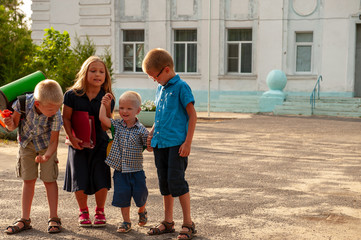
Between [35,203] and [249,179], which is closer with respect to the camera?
[35,203]

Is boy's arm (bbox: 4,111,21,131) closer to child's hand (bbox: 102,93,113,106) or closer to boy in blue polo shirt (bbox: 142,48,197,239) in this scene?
child's hand (bbox: 102,93,113,106)

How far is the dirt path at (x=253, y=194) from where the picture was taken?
507 centimetres

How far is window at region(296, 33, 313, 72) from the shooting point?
2294 cm

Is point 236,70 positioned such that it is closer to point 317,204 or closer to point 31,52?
point 31,52

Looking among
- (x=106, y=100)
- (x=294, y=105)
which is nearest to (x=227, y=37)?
(x=294, y=105)

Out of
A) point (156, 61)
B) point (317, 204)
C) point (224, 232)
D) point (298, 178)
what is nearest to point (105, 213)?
point (224, 232)

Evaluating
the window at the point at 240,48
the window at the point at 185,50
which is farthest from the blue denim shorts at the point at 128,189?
the window at the point at 185,50

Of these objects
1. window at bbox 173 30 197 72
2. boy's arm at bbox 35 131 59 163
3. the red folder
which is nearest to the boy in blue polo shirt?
the red folder

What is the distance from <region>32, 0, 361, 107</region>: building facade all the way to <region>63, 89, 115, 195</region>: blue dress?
54.9ft

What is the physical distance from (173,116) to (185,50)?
2000 centimetres

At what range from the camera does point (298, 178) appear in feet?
25.7

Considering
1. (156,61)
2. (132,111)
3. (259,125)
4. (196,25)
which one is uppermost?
(196,25)

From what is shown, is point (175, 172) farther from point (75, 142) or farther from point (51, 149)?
point (51, 149)

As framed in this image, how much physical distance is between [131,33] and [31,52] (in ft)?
40.3
